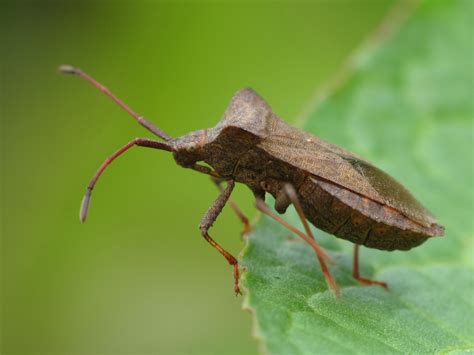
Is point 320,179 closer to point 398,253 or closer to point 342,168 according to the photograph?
point 342,168

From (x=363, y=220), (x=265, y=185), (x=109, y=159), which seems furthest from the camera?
(x=265, y=185)

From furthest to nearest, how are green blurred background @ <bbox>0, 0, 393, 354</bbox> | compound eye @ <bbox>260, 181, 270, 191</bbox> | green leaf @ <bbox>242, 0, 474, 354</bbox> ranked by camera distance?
green blurred background @ <bbox>0, 0, 393, 354</bbox>
compound eye @ <bbox>260, 181, 270, 191</bbox>
green leaf @ <bbox>242, 0, 474, 354</bbox>

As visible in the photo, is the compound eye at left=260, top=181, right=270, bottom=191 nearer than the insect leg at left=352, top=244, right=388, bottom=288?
No

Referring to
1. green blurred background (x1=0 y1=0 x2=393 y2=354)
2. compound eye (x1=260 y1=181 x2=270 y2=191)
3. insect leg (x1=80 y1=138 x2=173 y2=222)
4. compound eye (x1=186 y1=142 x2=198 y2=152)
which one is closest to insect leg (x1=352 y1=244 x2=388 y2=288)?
compound eye (x1=260 y1=181 x2=270 y2=191)

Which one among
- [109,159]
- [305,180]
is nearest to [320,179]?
[305,180]

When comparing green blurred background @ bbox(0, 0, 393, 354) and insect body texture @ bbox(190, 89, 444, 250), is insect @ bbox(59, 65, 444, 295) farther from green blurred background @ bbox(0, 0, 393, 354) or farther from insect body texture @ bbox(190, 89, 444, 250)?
green blurred background @ bbox(0, 0, 393, 354)

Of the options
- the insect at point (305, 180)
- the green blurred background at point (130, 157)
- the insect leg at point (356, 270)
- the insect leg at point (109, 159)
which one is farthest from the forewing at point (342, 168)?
the green blurred background at point (130, 157)

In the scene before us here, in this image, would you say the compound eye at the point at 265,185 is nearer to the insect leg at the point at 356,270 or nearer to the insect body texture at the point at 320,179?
the insect body texture at the point at 320,179
